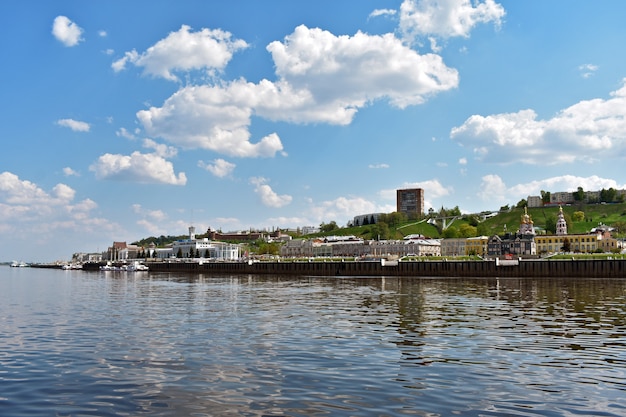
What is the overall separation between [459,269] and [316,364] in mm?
95545

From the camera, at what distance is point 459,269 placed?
112375 millimetres

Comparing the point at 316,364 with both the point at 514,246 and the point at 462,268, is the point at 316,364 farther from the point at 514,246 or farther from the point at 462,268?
the point at 514,246

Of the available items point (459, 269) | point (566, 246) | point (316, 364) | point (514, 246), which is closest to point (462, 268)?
point (459, 269)

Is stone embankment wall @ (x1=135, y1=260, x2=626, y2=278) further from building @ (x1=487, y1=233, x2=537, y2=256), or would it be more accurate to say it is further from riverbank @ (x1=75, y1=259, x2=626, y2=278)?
building @ (x1=487, y1=233, x2=537, y2=256)

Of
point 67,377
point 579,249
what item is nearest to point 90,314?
point 67,377

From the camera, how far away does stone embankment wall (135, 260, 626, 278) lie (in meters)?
99.6

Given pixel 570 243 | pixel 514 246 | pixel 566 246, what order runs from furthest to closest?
pixel 570 243 → pixel 514 246 → pixel 566 246

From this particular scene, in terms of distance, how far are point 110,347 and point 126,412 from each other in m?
11.7

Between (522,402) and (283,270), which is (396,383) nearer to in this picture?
(522,402)

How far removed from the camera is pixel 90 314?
41.9 meters

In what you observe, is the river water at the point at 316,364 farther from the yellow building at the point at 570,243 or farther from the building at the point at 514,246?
the yellow building at the point at 570,243

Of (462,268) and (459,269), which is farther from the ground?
(462,268)

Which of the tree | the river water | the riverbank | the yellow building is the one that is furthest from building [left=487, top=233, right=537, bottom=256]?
the river water

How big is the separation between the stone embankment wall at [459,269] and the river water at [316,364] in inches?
2585
